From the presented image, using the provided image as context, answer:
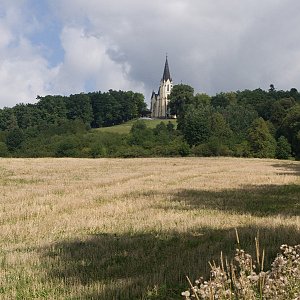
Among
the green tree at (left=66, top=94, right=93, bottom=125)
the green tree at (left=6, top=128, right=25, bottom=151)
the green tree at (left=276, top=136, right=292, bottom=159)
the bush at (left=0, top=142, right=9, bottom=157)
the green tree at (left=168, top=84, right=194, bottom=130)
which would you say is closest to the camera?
the green tree at (left=276, top=136, right=292, bottom=159)

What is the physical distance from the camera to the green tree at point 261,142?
278 feet

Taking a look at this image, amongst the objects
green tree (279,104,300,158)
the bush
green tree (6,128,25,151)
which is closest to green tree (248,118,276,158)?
green tree (279,104,300,158)

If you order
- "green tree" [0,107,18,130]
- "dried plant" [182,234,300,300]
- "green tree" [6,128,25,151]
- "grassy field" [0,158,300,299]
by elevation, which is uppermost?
"green tree" [0,107,18,130]

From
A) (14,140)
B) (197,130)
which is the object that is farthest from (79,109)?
(197,130)

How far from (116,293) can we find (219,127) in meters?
96.4

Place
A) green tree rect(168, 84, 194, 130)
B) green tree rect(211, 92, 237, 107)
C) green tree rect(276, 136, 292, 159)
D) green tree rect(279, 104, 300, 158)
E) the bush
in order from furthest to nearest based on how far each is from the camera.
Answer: green tree rect(168, 84, 194, 130) < green tree rect(211, 92, 237, 107) < the bush < green tree rect(279, 104, 300, 158) < green tree rect(276, 136, 292, 159)

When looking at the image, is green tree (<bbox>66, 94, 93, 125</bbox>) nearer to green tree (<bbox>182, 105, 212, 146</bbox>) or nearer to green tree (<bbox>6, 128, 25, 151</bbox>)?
green tree (<bbox>6, 128, 25, 151</bbox>)

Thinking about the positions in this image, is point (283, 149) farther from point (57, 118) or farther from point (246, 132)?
point (57, 118)

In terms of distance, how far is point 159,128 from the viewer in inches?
4801

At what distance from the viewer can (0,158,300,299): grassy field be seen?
24.6 ft

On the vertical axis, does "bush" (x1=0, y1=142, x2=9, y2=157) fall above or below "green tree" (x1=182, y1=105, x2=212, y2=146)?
below

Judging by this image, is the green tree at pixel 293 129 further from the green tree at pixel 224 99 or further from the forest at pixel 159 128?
the green tree at pixel 224 99

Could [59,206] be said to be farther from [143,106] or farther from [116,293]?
[143,106]

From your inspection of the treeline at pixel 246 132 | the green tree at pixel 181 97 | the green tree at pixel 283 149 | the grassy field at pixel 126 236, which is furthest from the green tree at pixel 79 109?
the grassy field at pixel 126 236
